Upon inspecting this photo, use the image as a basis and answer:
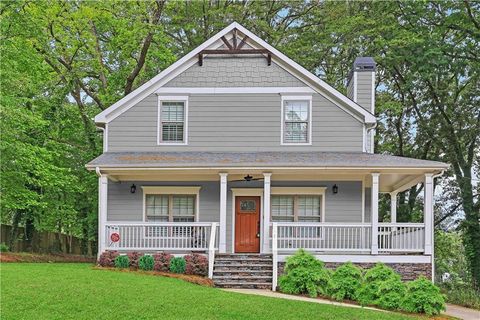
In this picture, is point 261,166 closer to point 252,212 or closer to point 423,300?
point 252,212

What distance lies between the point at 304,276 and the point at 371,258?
108 inches

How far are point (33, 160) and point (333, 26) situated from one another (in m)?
14.3

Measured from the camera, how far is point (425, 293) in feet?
37.3

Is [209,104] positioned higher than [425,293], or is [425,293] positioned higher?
[209,104]

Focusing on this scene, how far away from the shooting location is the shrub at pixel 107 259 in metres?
14.7

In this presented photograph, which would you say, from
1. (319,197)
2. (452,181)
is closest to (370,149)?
(319,197)

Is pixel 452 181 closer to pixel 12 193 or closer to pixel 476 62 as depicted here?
pixel 476 62

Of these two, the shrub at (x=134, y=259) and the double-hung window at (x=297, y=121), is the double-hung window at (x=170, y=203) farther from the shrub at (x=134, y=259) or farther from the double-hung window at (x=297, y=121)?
the double-hung window at (x=297, y=121)

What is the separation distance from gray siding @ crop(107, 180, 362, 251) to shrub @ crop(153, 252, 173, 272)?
8.84 feet

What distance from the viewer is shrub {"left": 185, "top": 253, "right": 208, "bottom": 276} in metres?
14.2

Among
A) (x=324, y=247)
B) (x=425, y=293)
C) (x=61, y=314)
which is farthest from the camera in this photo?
(x=324, y=247)

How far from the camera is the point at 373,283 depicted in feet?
40.5

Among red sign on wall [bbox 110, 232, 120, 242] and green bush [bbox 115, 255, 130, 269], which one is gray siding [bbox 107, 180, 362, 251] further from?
green bush [bbox 115, 255, 130, 269]

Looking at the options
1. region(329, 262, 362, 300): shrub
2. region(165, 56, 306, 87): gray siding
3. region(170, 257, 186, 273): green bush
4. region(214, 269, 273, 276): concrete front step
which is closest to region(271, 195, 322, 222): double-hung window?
region(214, 269, 273, 276): concrete front step
